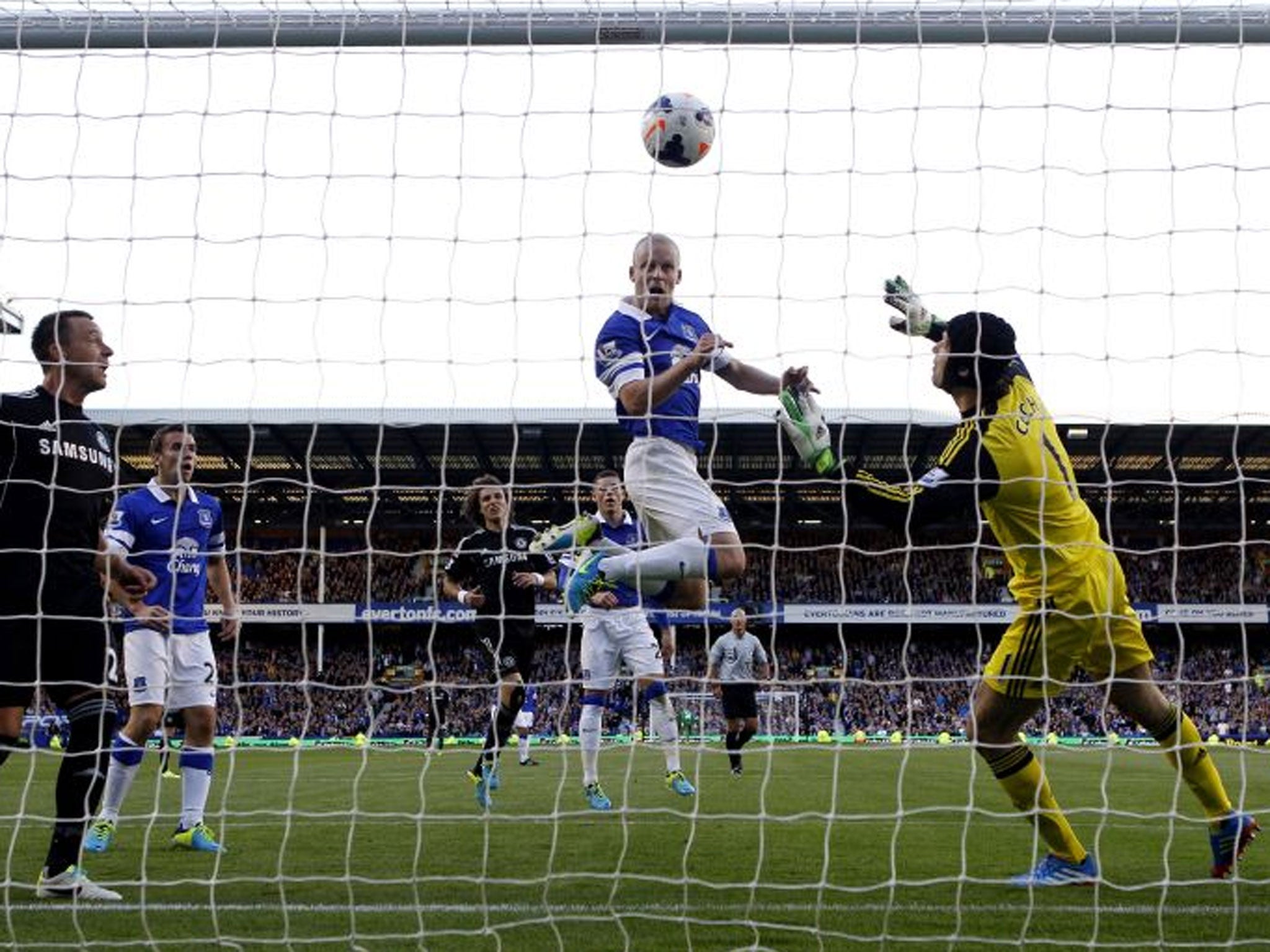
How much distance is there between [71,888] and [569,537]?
12.1ft

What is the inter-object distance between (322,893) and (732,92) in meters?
3.71

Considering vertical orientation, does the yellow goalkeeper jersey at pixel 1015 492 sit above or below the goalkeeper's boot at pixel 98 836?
above

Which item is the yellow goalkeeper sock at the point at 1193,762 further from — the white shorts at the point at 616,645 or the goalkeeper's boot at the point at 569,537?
the white shorts at the point at 616,645

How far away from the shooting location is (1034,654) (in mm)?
5570

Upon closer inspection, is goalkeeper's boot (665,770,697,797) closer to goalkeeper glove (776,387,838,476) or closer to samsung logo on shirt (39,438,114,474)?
goalkeeper glove (776,387,838,476)

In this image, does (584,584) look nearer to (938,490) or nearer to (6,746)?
(938,490)

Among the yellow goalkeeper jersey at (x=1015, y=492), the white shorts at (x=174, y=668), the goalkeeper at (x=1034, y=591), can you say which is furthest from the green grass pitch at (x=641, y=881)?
the yellow goalkeeper jersey at (x=1015, y=492)

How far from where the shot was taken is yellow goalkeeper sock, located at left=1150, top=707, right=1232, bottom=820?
5.67 metres

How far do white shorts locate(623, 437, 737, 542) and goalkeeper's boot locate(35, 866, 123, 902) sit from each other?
9.10ft

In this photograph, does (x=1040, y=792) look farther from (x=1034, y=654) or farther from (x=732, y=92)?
(x=732, y=92)

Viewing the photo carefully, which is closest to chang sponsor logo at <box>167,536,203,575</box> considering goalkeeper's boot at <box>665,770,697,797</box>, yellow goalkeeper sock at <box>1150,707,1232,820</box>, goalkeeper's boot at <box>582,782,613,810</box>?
goalkeeper's boot at <box>582,782,613,810</box>

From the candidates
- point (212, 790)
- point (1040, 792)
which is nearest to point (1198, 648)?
point (212, 790)

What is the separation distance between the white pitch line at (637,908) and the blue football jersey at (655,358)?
1.86 meters

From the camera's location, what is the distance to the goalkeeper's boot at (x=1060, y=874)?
5539mm
